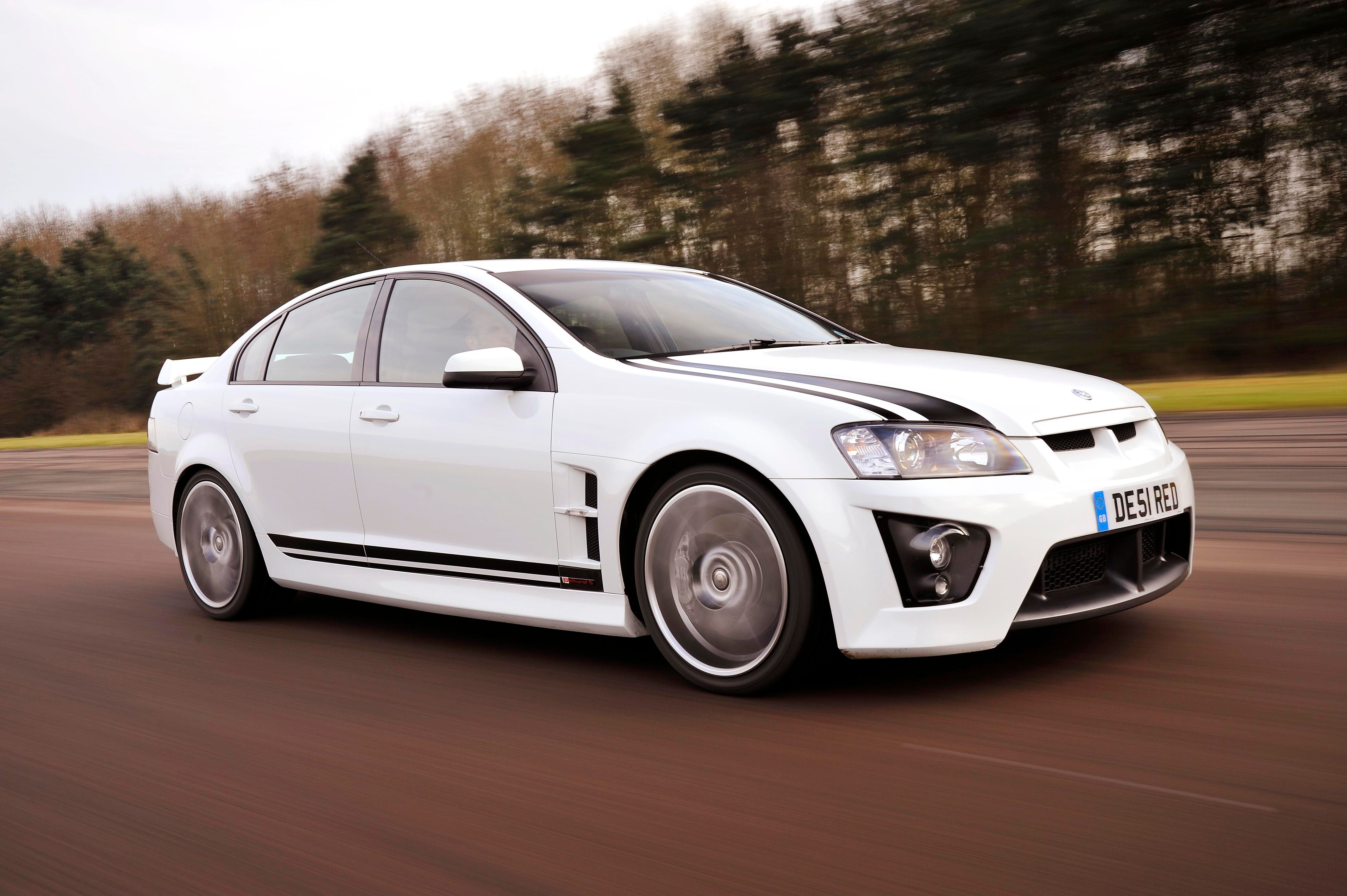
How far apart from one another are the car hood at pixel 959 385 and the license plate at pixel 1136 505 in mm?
232

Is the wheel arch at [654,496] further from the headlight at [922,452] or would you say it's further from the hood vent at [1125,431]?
the hood vent at [1125,431]

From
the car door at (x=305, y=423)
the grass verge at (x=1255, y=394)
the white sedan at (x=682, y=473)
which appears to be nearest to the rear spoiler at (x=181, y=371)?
the car door at (x=305, y=423)

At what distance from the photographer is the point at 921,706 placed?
12.2ft

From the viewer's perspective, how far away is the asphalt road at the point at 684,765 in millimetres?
2666

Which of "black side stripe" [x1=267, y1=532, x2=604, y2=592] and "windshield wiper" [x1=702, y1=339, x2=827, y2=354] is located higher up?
"windshield wiper" [x1=702, y1=339, x2=827, y2=354]

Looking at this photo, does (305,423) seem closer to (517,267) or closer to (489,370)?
(517,267)

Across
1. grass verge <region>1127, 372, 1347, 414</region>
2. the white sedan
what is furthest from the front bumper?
grass verge <region>1127, 372, 1347, 414</region>

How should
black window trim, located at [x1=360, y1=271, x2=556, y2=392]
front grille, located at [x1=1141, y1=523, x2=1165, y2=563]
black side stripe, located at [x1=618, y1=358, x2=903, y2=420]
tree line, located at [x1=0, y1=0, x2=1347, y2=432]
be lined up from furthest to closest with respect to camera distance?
tree line, located at [x1=0, y1=0, x2=1347, y2=432] → black window trim, located at [x1=360, y1=271, x2=556, y2=392] → front grille, located at [x1=1141, y1=523, x2=1165, y2=563] → black side stripe, located at [x1=618, y1=358, x2=903, y2=420]

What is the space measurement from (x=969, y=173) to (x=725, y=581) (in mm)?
15437

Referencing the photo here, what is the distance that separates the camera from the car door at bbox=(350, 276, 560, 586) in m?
4.41

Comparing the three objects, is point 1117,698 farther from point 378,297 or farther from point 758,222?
point 758,222

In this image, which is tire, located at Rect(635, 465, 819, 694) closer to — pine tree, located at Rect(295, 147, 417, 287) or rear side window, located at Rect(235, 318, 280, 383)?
rear side window, located at Rect(235, 318, 280, 383)

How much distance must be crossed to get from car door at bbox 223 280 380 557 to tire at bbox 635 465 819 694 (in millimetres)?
1571

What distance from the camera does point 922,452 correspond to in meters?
3.66
